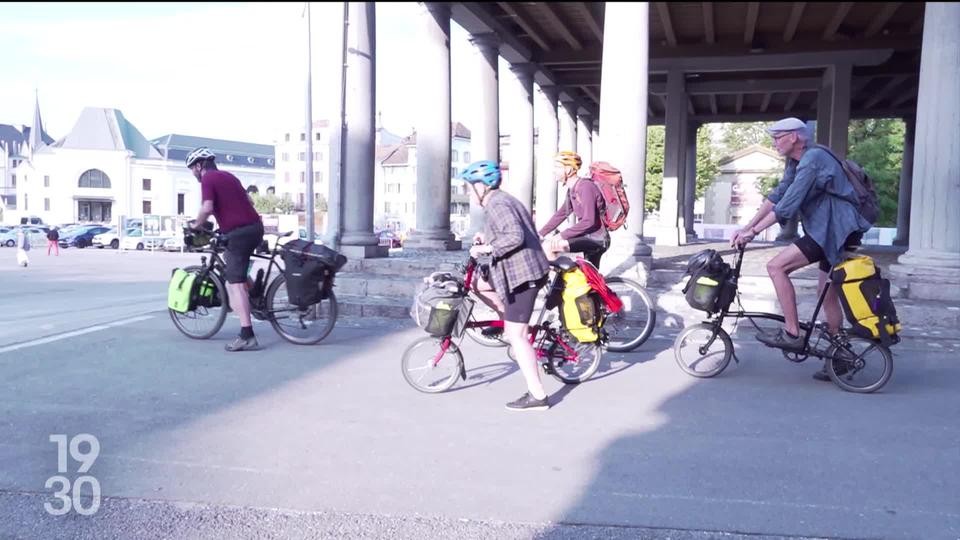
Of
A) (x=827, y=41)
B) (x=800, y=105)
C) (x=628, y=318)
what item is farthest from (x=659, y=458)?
(x=800, y=105)

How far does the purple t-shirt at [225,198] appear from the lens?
6.83 metres

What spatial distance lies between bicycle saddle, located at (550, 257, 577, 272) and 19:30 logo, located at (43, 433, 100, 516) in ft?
11.0

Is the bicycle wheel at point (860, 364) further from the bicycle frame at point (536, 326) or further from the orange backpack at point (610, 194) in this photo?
the orange backpack at point (610, 194)

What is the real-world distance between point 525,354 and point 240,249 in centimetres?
325

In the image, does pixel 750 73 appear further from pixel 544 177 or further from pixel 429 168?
pixel 429 168

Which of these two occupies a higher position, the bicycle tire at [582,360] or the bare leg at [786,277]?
the bare leg at [786,277]

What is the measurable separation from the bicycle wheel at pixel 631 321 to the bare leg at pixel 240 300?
338cm

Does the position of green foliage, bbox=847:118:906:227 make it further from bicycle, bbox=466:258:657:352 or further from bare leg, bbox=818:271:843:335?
bare leg, bbox=818:271:843:335

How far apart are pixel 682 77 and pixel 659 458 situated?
66.4ft

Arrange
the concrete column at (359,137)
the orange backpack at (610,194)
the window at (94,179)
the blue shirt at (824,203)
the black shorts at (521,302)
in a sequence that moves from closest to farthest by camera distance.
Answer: the black shorts at (521,302)
the blue shirt at (824,203)
the orange backpack at (610,194)
the concrete column at (359,137)
the window at (94,179)

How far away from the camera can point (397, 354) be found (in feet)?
23.1

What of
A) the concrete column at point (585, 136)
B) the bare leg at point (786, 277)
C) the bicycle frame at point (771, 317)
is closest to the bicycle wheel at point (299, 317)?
the bicycle frame at point (771, 317)

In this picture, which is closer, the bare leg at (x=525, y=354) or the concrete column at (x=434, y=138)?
the bare leg at (x=525, y=354)

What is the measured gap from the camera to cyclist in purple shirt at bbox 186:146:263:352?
22.5 feet
